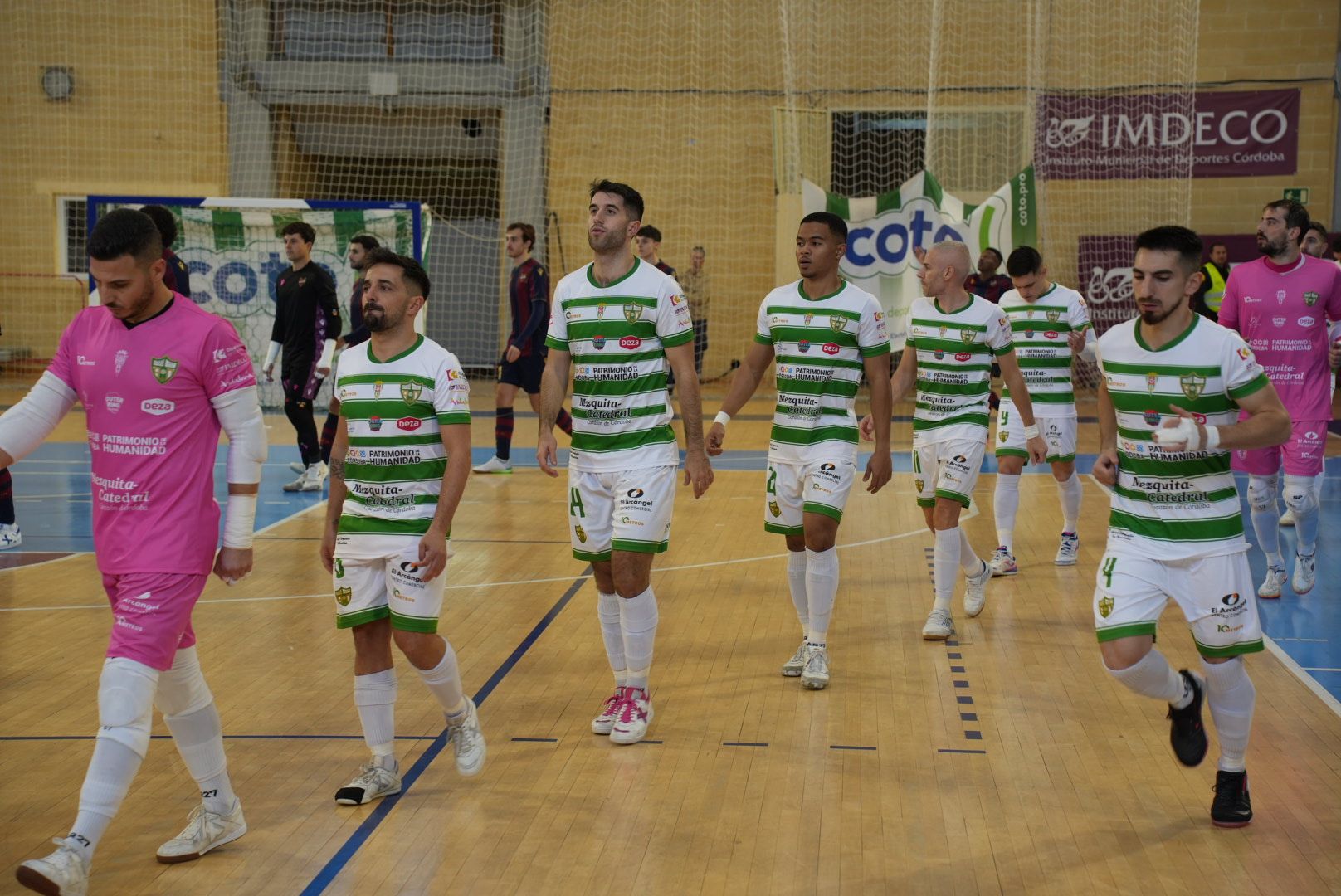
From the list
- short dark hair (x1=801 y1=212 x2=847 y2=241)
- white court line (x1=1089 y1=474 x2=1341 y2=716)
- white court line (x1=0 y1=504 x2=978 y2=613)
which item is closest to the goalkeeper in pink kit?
short dark hair (x1=801 y1=212 x2=847 y2=241)

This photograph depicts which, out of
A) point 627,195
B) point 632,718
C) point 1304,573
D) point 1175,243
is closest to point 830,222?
point 627,195

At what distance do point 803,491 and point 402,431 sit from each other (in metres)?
2.14

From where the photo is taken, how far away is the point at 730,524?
10.4 meters

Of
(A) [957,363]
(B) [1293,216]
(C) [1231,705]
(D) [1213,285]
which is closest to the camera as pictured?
(C) [1231,705]

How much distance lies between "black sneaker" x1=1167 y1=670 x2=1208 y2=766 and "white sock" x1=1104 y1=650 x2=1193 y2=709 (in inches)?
1.0

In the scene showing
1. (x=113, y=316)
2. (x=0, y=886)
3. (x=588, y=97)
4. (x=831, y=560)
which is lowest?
(x=0, y=886)

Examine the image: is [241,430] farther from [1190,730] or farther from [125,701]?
[1190,730]

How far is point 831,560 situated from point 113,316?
10.7 ft

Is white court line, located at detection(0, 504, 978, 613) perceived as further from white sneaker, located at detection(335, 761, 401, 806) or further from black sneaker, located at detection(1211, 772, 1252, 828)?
black sneaker, located at detection(1211, 772, 1252, 828)

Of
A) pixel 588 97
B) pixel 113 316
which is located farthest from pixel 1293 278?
pixel 588 97

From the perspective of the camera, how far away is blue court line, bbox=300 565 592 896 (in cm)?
402

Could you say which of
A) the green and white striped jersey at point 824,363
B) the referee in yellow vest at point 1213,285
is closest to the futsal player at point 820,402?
the green and white striped jersey at point 824,363

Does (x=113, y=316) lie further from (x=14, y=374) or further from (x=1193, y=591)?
(x=14, y=374)

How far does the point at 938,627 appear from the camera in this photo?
6887mm
